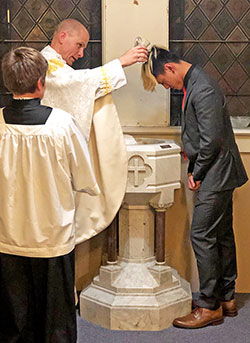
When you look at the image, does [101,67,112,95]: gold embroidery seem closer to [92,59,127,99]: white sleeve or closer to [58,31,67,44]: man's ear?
[92,59,127,99]: white sleeve

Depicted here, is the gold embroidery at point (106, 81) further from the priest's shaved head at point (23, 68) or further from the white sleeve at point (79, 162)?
the priest's shaved head at point (23, 68)

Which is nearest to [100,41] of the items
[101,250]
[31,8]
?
[31,8]

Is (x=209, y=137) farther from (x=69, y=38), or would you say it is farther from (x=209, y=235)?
(x=69, y=38)

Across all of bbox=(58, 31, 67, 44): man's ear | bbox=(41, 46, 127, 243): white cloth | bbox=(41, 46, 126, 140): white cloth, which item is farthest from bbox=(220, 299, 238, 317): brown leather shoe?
bbox=(58, 31, 67, 44): man's ear

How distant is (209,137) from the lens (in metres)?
3.25

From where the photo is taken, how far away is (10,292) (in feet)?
8.86

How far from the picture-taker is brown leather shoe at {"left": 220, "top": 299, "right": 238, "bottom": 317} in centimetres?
363

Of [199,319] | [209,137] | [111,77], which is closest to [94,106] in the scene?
[111,77]

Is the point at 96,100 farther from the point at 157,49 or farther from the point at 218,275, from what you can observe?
the point at 218,275

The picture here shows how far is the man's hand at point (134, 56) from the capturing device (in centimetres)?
326

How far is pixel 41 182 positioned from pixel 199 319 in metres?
1.48

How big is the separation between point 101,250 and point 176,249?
509 millimetres

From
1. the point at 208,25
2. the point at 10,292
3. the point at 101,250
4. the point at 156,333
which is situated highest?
the point at 208,25

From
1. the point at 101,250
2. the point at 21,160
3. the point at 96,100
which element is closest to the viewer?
the point at 21,160
